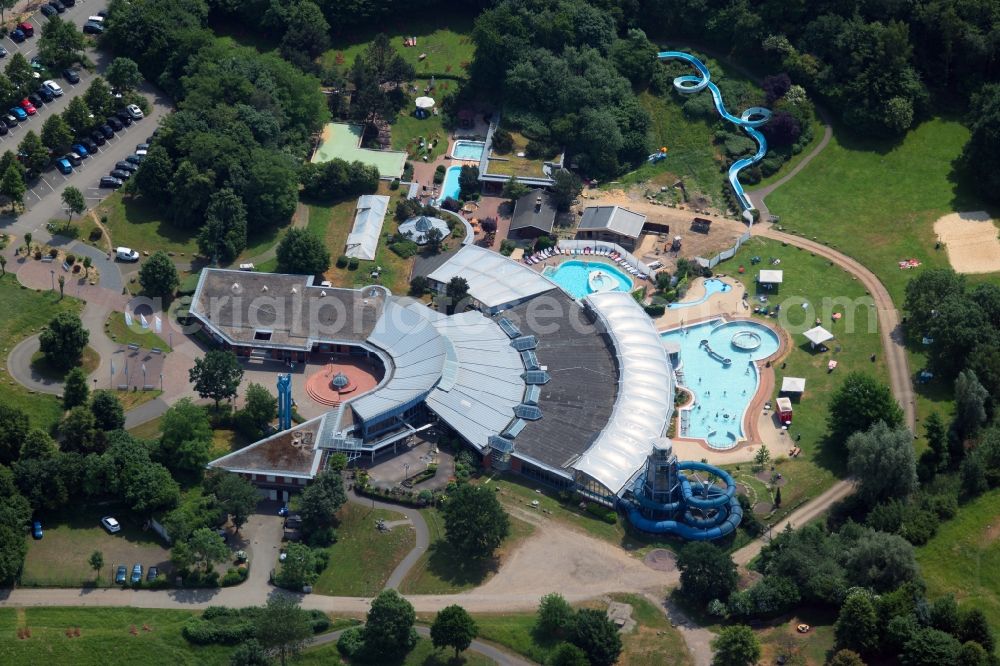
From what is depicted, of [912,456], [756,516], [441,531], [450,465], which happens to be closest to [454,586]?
[441,531]

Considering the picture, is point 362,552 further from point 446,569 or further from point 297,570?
point 446,569

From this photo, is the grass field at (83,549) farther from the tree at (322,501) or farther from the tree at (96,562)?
the tree at (322,501)

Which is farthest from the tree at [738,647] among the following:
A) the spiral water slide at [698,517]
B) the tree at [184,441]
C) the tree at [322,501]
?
the tree at [184,441]

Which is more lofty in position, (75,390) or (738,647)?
(738,647)

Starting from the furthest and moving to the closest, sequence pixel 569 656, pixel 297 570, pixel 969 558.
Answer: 1. pixel 969 558
2. pixel 297 570
3. pixel 569 656

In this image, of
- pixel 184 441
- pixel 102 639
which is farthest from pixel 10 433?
pixel 102 639
